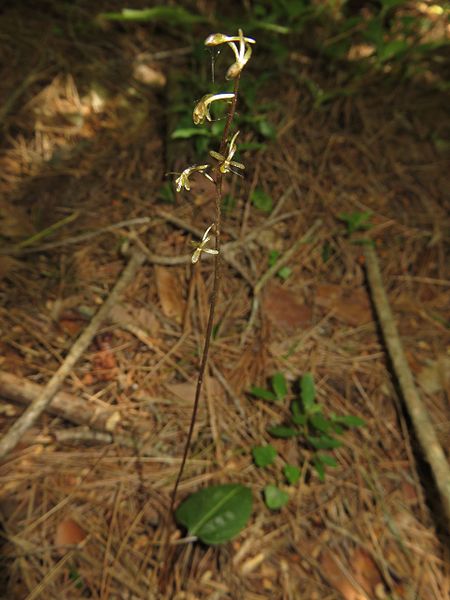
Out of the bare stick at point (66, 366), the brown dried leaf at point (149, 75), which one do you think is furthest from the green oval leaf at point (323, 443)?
the brown dried leaf at point (149, 75)

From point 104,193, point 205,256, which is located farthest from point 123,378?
point 104,193

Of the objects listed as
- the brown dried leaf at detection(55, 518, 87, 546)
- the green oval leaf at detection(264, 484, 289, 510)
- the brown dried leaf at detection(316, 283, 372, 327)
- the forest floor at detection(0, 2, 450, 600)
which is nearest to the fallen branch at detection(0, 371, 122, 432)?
the forest floor at detection(0, 2, 450, 600)

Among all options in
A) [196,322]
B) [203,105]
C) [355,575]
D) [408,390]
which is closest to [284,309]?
[196,322]

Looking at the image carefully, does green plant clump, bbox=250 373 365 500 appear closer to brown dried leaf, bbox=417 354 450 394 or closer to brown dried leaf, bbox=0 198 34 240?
brown dried leaf, bbox=417 354 450 394

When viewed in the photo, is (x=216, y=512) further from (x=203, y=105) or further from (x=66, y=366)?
(x=203, y=105)

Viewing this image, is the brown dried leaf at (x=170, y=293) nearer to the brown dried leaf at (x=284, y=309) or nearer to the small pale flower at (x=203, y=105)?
the brown dried leaf at (x=284, y=309)
